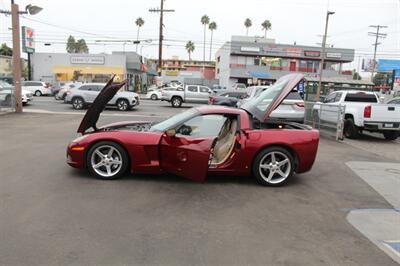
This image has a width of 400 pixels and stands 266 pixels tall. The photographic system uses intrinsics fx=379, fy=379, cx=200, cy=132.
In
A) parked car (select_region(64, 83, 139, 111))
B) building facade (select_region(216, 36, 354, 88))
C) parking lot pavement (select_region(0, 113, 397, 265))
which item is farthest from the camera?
building facade (select_region(216, 36, 354, 88))

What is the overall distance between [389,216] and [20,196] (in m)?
5.19

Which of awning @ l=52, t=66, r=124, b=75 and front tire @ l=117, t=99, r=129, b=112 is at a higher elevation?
awning @ l=52, t=66, r=124, b=75

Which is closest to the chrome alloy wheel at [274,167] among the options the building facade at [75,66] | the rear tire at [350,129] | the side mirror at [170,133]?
the side mirror at [170,133]

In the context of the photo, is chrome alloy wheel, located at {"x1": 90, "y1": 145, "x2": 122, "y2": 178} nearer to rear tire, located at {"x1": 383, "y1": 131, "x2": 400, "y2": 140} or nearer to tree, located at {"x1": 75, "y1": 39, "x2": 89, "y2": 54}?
rear tire, located at {"x1": 383, "y1": 131, "x2": 400, "y2": 140}

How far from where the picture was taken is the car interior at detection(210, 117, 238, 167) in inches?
254

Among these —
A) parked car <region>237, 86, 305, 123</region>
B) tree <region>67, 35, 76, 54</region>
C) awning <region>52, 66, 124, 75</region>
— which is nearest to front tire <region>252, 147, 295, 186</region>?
parked car <region>237, 86, 305, 123</region>

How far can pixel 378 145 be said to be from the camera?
481 inches

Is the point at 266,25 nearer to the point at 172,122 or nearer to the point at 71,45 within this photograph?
the point at 71,45

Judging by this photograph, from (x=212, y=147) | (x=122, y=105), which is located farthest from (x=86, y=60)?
(x=212, y=147)

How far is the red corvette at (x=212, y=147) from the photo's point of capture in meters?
6.21

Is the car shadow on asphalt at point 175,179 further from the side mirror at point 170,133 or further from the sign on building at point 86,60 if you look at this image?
the sign on building at point 86,60

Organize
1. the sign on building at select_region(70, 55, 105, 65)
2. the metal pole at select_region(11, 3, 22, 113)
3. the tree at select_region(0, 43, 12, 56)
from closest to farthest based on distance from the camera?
the metal pole at select_region(11, 3, 22, 113) < the sign on building at select_region(70, 55, 105, 65) < the tree at select_region(0, 43, 12, 56)

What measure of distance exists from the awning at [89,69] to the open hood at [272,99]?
40.6 meters

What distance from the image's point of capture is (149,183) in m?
6.24
